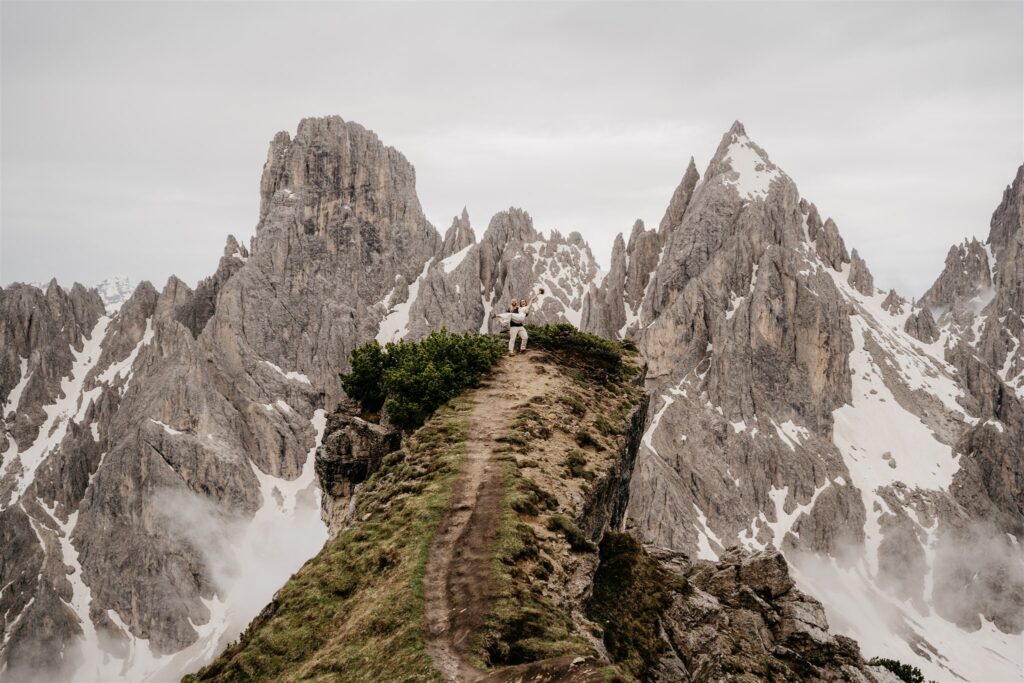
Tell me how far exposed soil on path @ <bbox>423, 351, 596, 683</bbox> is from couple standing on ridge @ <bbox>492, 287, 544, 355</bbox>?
5.43 m

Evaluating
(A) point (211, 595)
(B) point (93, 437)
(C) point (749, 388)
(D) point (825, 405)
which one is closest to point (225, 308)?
(B) point (93, 437)

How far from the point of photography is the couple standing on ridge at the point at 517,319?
35409 mm

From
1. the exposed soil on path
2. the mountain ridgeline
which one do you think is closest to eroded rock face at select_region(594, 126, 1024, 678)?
the mountain ridgeline

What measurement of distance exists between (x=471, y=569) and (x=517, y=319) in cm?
1784

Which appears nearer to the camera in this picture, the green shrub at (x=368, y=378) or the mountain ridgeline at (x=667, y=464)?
the green shrub at (x=368, y=378)

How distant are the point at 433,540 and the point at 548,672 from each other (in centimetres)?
733

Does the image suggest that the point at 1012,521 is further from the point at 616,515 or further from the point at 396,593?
the point at 396,593

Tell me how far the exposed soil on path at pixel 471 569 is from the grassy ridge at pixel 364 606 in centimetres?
35

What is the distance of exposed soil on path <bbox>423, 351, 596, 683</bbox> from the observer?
50.6 feet

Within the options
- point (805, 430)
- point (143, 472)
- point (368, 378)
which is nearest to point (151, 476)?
point (143, 472)

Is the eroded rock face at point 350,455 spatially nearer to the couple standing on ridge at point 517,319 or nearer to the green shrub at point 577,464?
the couple standing on ridge at point 517,319

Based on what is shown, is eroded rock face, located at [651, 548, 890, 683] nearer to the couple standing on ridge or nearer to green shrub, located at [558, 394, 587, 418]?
green shrub, located at [558, 394, 587, 418]

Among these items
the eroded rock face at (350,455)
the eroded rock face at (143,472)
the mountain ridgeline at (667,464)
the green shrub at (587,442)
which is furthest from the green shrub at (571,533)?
the eroded rock face at (143,472)

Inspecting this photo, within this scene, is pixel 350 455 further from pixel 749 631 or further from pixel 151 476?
pixel 151 476
